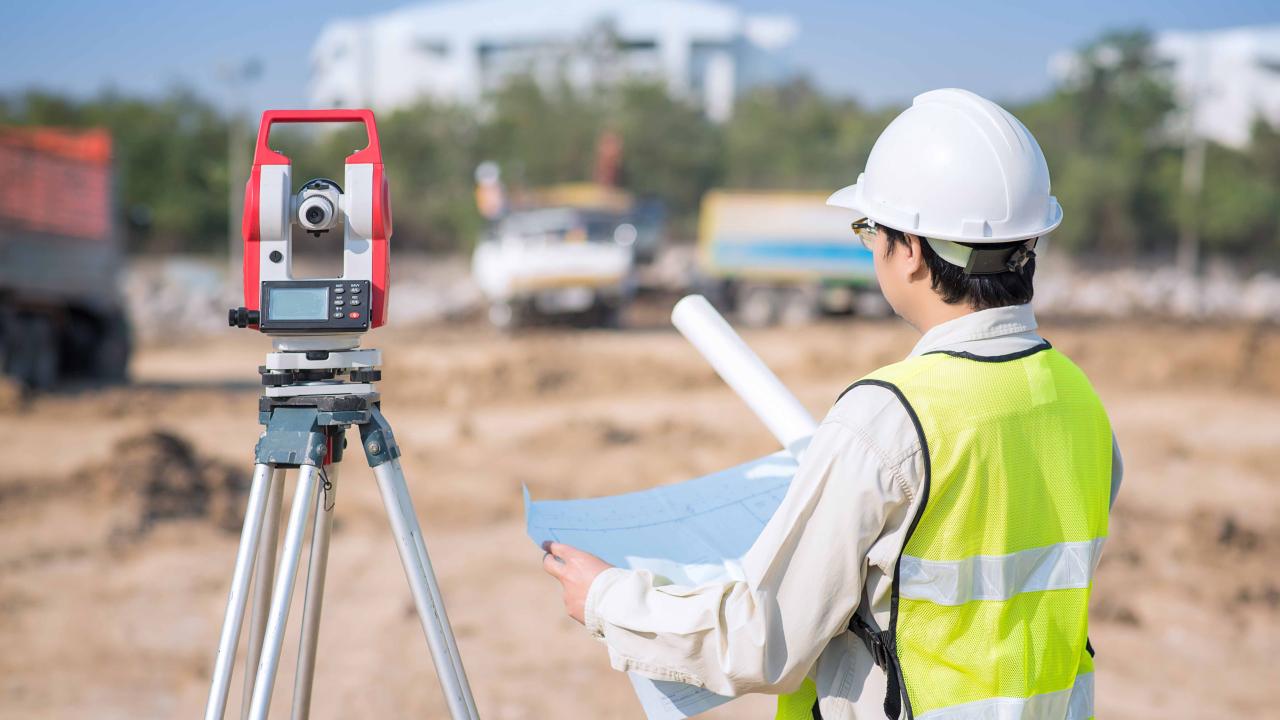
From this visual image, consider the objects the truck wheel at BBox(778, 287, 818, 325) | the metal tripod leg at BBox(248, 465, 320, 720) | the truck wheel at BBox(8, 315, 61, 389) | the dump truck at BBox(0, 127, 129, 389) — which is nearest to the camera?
the metal tripod leg at BBox(248, 465, 320, 720)

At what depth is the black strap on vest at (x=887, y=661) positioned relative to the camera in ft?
4.25

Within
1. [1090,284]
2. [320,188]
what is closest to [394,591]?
[320,188]

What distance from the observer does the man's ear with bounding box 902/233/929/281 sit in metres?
1.41

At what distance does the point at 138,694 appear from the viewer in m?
4.17

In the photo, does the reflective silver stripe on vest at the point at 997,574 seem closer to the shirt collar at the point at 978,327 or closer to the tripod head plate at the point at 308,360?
the shirt collar at the point at 978,327

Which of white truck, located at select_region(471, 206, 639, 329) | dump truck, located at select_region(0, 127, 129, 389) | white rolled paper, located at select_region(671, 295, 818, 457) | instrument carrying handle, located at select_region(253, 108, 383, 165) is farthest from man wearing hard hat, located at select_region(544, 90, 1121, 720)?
white truck, located at select_region(471, 206, 639, 329)

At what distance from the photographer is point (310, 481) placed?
66.8 inches

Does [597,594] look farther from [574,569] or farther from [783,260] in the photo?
[783,260]

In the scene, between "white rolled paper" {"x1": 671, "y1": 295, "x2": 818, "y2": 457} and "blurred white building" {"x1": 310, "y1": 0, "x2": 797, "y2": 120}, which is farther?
"blurred white building" {"x1": 310, "y1": 0, "x2": 797, "y2": 120}

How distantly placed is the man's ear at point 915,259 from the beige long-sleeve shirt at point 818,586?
0.08 m

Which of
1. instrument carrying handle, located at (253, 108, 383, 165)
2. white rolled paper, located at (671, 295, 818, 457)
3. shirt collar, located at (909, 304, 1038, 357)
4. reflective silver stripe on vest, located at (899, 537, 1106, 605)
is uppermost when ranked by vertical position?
instrument carrying handle, located at (253, 108, 383, 165)

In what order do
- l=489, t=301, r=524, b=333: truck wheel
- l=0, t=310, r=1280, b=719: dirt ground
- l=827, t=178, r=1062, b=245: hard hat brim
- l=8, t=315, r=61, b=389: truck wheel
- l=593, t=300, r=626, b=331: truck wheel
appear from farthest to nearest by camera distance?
l=593, t=300, r=626, b=331: truck wheel < l=489, t=301, r=524, b=333: truck wheel < l=8, t=315, r=61, b=389: truck wheel < l=0, t=310, r=1280, b=719: dirt ground < l=827, t=178, r=1062, b=245: hard hat brim

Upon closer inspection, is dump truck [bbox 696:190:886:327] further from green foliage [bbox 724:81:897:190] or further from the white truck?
green foliage [bbox 724:81:897:190]

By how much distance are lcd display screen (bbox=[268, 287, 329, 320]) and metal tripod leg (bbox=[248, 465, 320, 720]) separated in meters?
0.25
